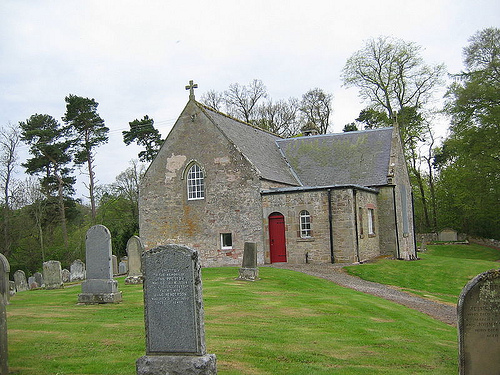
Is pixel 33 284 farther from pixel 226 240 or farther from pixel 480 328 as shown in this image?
pixel 480 328

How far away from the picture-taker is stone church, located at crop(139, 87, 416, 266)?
2698 centimetres

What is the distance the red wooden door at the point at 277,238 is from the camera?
27.7 meters

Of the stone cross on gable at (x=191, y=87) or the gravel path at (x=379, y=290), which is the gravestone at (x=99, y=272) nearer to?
the gravel path at (x=379, y=290)

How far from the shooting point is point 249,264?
20375 millimetres

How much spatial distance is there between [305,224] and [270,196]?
2400mm

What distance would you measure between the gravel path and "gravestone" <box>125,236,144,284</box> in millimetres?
7602

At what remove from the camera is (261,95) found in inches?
2338

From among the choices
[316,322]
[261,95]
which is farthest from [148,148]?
[316,322]

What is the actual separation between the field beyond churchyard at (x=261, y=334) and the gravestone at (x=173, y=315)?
0.74m

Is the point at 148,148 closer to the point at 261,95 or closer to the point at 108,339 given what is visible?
the point at 261,95

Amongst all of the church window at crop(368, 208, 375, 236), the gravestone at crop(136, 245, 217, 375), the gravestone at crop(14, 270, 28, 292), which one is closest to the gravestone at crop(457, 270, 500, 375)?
the gravestone at crop(136, 245, 217, 375)

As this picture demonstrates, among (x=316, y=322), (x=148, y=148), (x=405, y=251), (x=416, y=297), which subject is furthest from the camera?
(x=148, y=148)

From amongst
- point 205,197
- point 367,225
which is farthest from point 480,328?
point 205,197

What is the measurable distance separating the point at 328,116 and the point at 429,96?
12.1m
